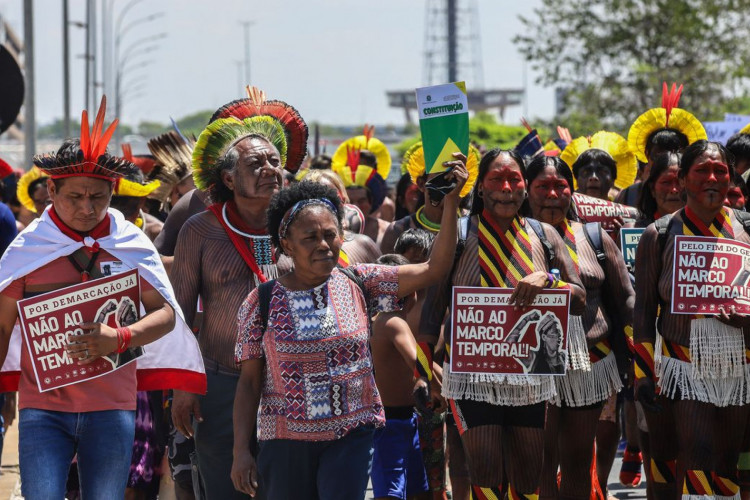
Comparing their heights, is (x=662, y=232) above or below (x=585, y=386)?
above

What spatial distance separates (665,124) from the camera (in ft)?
32.3

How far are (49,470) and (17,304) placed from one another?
2.30ft

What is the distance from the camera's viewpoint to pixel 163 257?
753 centimetres

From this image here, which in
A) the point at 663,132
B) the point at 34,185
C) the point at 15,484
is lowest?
the point at 15,484

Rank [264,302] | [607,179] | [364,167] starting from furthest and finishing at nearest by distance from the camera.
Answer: [364,167] < [607,179] < [264,302]

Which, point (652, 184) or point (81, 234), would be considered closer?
point (81, 234)

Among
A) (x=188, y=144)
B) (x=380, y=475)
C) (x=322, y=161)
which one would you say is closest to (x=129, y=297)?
(x=380, y=475)

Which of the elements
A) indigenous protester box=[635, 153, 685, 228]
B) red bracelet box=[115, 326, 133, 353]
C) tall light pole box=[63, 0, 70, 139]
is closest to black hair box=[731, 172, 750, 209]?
indigenous protester box=[635, 153, 685, 228]

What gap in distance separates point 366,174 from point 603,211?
3.80 meters

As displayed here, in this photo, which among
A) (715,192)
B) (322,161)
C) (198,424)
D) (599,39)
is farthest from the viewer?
(599,39)

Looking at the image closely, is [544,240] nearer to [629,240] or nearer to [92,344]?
[629,240]

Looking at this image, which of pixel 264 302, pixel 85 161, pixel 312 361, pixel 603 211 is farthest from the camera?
pixel 603 211

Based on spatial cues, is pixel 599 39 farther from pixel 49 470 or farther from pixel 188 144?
pixel 49 470

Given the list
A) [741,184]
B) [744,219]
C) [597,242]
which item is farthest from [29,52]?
[744,219]
